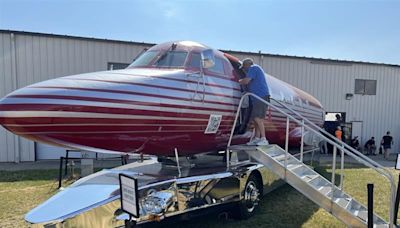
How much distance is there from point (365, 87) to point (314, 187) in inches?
725

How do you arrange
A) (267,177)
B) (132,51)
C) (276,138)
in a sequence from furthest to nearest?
(132,51), (276,138), (267,177)

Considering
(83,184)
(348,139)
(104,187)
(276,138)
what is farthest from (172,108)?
(348,139)

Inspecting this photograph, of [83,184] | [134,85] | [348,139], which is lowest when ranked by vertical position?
[348,139]

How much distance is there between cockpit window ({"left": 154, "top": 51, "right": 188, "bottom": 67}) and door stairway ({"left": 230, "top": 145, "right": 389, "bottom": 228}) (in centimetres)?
175

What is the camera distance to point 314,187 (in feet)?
17.5

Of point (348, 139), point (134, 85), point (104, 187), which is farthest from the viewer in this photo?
point (348, 139)

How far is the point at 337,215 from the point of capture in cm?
518

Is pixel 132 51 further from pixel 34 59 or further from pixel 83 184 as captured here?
pixel 83 184

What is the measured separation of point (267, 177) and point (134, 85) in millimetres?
3968

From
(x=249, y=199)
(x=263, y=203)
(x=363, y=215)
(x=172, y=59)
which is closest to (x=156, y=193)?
(x=172, y=59)

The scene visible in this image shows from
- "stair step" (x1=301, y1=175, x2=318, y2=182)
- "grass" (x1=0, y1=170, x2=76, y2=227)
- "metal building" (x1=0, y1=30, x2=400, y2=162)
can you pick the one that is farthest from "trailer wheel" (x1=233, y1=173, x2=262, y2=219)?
"metal building" (x1=0, y1=30, x2=400, y2=162)

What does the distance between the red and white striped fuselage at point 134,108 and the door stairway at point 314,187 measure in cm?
82

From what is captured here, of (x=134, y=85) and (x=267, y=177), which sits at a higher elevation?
(x=134, y=85)

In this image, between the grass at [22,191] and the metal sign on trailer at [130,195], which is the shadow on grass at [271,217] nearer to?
the metal sign on trailer at [130,195]
